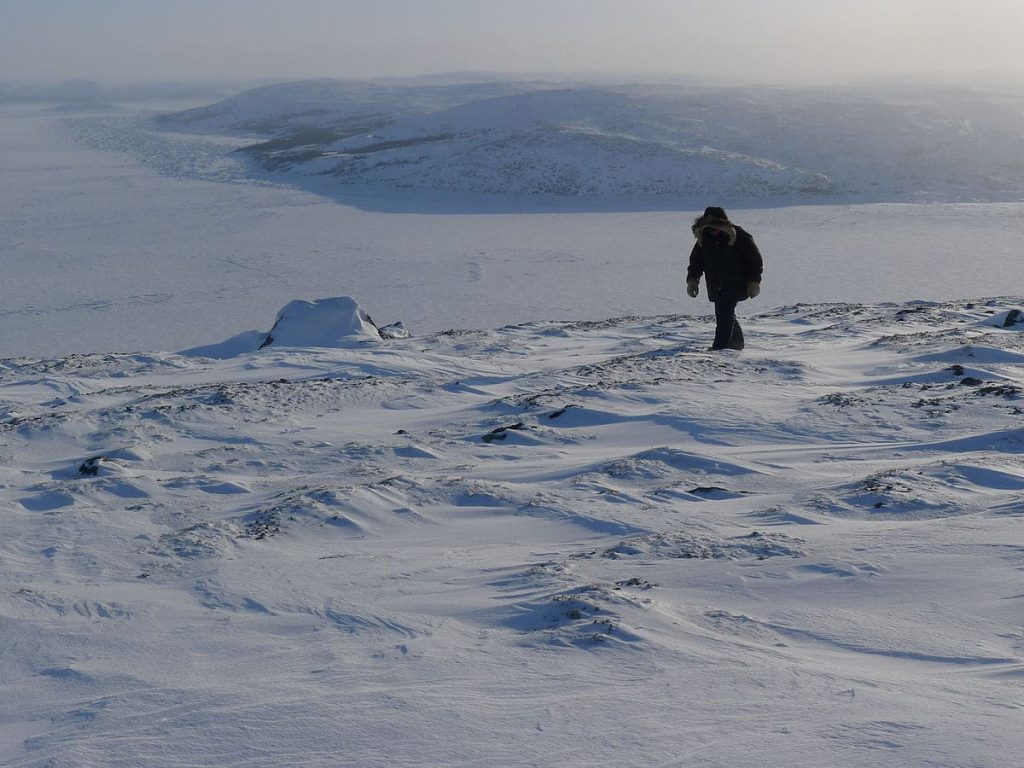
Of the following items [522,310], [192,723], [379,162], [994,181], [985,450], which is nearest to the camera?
[192,723]

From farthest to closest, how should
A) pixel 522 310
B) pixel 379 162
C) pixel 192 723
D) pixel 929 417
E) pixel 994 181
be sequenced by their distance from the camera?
pixel 379 162 < pixel 994 181 < pixel 522 310 < pixel 929 417 < pixel 192 723

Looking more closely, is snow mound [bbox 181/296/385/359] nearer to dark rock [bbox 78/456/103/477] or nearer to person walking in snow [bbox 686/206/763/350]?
person walking in snow [bbox 686/206/763/350]

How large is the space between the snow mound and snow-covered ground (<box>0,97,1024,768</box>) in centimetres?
22

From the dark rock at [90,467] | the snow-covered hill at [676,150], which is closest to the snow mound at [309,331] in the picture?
the dark rock at [90,467]

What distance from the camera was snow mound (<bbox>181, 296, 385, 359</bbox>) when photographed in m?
11.2

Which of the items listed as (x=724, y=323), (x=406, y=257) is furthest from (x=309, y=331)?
(x=406, y=257)

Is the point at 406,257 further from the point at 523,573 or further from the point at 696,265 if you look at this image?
the point at 523,573

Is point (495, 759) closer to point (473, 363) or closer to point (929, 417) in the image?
point (929, 417)

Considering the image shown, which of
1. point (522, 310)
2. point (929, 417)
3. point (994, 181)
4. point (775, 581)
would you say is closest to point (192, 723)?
point (775, 581)

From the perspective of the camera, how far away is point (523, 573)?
378 cm

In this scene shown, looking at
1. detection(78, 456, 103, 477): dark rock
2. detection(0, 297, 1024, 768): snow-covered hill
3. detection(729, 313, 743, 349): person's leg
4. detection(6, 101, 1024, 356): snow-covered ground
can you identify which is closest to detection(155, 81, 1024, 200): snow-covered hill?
detection(6, 101, 1024, 356): snow-covered ground

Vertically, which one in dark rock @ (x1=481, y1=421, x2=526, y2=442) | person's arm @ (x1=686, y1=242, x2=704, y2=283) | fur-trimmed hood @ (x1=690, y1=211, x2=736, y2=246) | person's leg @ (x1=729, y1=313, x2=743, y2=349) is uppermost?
fur-trimmed hood @ (x1=690, y1=211, x2=736, y2=246)

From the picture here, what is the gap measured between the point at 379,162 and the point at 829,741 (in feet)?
125

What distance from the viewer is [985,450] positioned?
17.6ft
